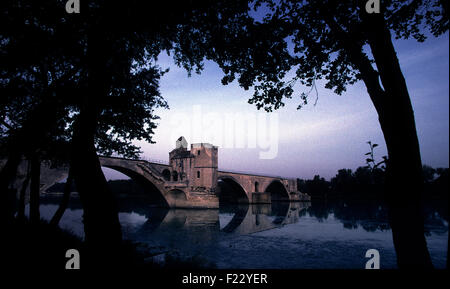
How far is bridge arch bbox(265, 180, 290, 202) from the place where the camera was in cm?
7455

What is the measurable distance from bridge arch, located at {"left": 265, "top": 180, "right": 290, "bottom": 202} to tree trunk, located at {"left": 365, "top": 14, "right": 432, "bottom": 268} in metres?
67.7

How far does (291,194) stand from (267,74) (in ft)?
244

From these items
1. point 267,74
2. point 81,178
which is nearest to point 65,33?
point 81,178

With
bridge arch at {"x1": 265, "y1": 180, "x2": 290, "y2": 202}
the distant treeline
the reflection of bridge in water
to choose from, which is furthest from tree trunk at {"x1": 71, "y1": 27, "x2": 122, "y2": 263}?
the distant treeline

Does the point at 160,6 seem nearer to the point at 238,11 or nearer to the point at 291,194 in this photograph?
the point at 238,11

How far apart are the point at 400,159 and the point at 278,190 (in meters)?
79.0

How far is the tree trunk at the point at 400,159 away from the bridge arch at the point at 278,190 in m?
67.7

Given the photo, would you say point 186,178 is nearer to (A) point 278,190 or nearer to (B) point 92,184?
(A) point 278,190

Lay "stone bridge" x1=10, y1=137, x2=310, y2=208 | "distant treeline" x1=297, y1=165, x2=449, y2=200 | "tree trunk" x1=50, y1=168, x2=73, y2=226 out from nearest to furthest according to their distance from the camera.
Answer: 1. "tree trunk" x1=50, y1=168, x2=73, y2=226
2. "stone bridge" x1=10, y1=137, x2=310, y2=208
3. "distant treeline" x1=297, y1=165, x2=449, y2=200

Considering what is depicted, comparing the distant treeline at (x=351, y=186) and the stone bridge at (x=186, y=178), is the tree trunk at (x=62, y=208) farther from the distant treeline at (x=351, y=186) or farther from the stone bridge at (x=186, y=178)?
the distant treeline at (x=351, y=186)

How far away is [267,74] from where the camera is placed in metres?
6.43

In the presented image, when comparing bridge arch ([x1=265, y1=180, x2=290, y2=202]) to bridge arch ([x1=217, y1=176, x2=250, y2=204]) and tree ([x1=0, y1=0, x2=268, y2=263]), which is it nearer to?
bridge arch ([x1=217, y1=176, x2=250, y2=204])

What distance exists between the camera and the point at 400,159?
140 inches

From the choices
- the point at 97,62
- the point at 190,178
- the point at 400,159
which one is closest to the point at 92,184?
the point at 97,62
